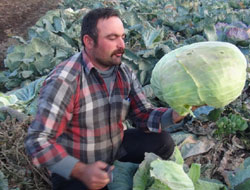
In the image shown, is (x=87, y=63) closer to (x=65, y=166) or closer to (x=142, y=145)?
(x=65, y=166)

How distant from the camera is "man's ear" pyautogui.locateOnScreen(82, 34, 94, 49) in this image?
194cm

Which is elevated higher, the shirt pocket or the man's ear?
the man's ear

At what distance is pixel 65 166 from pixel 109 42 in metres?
0.84

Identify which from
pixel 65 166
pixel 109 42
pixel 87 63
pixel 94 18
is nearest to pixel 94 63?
pixel 87 63

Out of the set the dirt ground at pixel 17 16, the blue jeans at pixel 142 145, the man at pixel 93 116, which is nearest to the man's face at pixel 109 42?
the man at pixel 93 116

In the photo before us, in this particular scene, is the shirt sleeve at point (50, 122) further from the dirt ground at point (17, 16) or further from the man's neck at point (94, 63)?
the dirt ground at point (17, 16)

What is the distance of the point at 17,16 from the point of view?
7355mm

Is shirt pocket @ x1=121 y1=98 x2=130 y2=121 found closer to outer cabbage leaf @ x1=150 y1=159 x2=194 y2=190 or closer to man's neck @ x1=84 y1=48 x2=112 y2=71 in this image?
man's neck @ x1=84 y1=48 x2=112 y2=71

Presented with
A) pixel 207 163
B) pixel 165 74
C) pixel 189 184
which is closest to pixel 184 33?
pixel 207 163

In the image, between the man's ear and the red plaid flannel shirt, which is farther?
the man's ear

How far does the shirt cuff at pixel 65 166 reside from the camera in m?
1.61

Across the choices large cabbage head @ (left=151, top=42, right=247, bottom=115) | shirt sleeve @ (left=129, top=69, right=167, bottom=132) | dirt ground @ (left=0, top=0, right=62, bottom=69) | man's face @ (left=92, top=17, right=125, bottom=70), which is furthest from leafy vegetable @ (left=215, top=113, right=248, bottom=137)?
dirt ground @ (left=0, top=0, right=62, bottom=69)

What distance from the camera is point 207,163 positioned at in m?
2.43

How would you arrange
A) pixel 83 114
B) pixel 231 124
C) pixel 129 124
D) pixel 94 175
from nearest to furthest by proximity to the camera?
pixel 94 175, pixel 83 114, pixel 231 124, pixel 129 124
